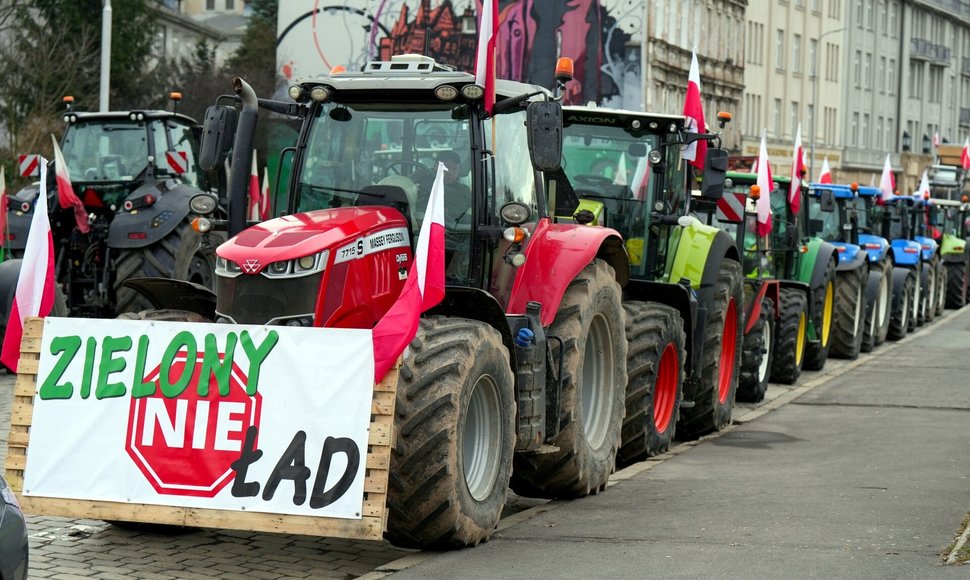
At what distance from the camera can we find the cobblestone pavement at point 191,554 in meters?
8.52

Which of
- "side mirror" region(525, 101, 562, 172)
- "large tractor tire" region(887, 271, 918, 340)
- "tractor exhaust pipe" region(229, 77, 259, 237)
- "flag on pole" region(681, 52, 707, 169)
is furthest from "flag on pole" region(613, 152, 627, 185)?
"large tractor tire" region(887, 271, 918, 340)

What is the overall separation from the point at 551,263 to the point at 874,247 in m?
16.5

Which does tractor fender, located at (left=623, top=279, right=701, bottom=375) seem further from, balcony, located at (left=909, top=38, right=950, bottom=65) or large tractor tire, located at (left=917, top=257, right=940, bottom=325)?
balcony, located at (left=909, top=38, right=950, bottom=65)

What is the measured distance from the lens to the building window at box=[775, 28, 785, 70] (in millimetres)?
78938

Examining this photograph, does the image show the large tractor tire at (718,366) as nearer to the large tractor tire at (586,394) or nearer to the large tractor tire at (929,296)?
the large tractor tire at (586,394)

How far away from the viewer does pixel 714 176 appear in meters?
14.4

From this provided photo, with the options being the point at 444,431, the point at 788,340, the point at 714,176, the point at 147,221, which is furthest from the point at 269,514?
the point at 788,340

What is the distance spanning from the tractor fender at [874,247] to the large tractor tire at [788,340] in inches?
222

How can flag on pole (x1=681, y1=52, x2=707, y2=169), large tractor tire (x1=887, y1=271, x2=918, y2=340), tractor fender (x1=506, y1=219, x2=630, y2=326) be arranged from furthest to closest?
large tractor tire (x1=887, y1=271, x2=918, y2=340) < flag on pole (x1=681, y1=52, x2=707, y2=169) < tractor fender (x1=506, y1=219, x2=630, y2=326)

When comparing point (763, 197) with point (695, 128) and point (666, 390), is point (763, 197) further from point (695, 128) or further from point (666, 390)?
point (666, 390)

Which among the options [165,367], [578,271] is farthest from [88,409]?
[578,271]

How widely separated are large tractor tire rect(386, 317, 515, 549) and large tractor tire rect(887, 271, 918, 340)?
19.6 metres

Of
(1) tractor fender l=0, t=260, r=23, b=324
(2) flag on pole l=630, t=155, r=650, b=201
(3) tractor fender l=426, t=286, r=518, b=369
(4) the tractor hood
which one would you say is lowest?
(1) tractor fender l=0, t=260, r=23, b=324

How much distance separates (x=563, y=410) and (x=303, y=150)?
2280 millimetres
